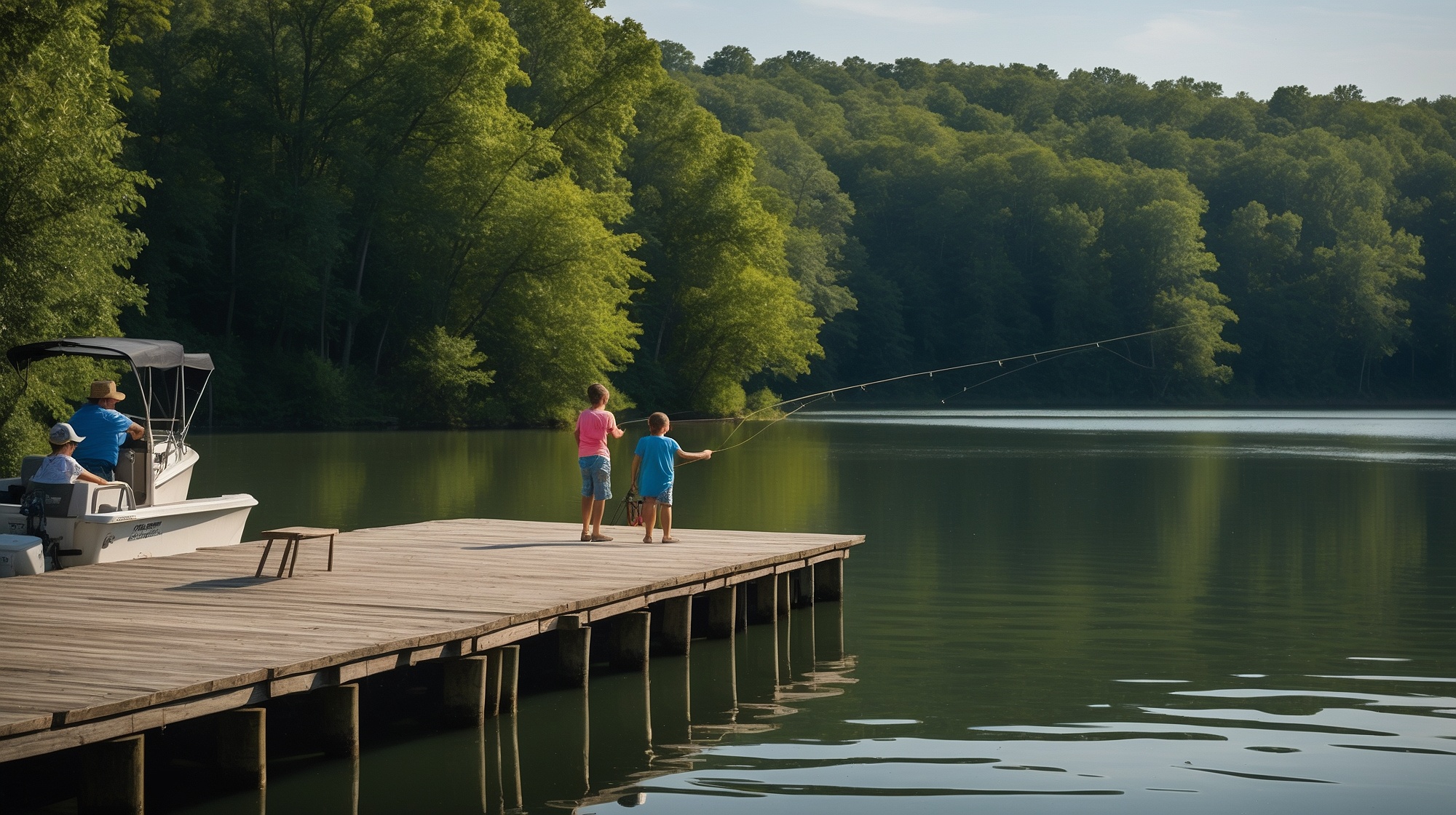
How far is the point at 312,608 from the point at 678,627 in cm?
332

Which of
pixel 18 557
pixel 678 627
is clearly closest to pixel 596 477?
pixel 678 627

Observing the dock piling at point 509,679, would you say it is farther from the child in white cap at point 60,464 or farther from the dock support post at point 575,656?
the child in white cap at point 60,464

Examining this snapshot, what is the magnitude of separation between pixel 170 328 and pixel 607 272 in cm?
1465

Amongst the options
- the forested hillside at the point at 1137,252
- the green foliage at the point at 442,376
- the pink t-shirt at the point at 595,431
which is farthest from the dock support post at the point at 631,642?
the forested hillside at the point at 1137,252

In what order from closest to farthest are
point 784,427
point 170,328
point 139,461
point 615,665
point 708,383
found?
point 615,665 → point 139,461 → point 170,328 → point 784,427 → point 708,383

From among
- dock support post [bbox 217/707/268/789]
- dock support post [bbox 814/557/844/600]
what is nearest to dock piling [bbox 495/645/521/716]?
dock support post [bbox 217/707/268/789]

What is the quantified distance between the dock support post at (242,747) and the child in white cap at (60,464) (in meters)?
4.98

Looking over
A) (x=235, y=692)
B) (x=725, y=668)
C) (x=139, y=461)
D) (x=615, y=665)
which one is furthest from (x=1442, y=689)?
(x=139, y=461)

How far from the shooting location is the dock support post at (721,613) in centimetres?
1401

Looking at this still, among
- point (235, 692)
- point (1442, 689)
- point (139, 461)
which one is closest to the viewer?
point (235, 692)

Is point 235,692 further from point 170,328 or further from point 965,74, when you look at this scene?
point 965,74

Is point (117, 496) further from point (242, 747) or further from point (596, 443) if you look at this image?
point (242, 747)

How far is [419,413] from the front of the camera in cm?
5394

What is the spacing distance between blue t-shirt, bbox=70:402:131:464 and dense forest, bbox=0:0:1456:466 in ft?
43.1
